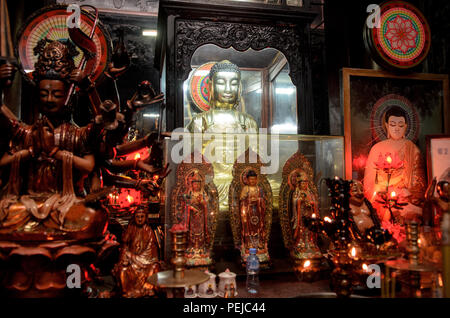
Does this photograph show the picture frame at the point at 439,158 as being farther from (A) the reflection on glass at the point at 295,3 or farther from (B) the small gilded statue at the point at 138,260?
(B) the small gilded statue at the point at 138,260

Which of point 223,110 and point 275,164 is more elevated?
point 223,110

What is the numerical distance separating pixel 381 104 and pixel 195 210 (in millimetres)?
2714

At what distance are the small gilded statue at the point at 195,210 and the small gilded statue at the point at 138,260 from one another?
346 millimetres

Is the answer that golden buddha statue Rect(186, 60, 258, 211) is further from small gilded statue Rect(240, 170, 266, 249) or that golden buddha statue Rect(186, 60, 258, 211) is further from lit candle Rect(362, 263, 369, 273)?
lit candle Rect(362, 263, 369, 273)

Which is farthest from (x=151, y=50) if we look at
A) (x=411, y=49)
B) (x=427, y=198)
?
(x=427, y=198)

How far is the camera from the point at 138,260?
253cm

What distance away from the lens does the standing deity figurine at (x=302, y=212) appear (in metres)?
3.11

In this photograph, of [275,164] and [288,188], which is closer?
[288,188]

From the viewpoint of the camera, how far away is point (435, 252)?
2.51 meters

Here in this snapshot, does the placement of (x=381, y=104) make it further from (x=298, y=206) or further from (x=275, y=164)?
(x=298, y=206)

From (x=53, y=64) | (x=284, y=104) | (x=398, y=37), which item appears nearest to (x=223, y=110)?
(x=284, y=104)

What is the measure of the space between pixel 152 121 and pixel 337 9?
3045 millimetres

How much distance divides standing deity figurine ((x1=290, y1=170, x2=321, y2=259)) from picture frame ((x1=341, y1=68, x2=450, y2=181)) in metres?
0.94

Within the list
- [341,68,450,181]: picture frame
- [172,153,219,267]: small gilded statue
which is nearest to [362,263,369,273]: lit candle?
[172,153,219,267]: small gilded statue
